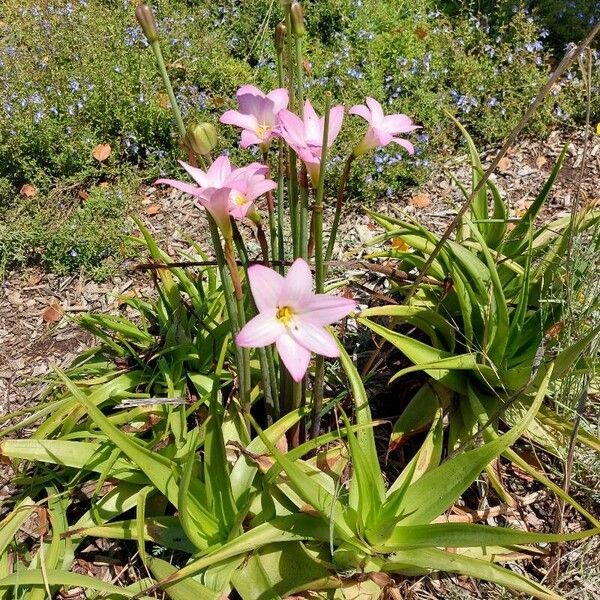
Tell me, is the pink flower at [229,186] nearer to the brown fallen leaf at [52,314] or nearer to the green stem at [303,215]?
the green stem at [303,215]

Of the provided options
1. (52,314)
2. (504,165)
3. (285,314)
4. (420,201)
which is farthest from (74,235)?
(504,165)

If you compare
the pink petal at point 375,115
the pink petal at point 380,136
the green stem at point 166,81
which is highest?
the green stem at point 166,81

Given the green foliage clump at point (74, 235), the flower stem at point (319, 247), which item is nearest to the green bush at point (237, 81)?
the green foliage clump at point (74, 235)

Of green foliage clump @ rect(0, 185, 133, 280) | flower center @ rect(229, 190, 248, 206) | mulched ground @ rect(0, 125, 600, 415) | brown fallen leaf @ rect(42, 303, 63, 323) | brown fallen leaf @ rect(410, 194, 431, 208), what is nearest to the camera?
flower center @ rect(229, 190, 248, 206)

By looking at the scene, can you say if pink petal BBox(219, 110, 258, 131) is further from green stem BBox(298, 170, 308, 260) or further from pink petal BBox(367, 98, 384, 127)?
pink petal BBox(367, 98, 384, 127)

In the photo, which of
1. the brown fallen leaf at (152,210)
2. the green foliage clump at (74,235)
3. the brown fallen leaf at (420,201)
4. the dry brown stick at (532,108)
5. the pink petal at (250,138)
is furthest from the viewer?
the brown fallen leaf at (152,210)

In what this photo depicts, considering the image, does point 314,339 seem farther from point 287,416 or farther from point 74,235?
point 74,235

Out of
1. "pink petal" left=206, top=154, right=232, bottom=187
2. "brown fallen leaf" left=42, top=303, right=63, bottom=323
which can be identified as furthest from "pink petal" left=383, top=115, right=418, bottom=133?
"brown fallen leaf" left=42, top=303, right=63, bottom=323
